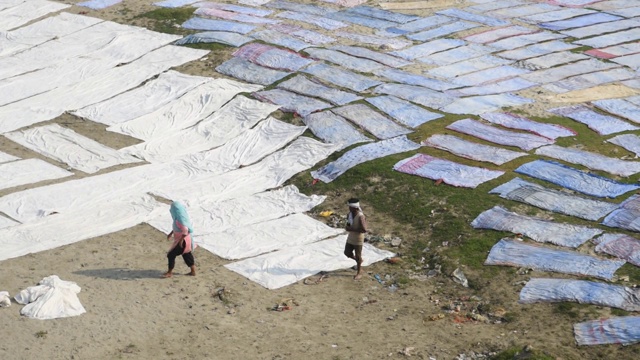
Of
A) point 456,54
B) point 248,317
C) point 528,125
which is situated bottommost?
point 248,317

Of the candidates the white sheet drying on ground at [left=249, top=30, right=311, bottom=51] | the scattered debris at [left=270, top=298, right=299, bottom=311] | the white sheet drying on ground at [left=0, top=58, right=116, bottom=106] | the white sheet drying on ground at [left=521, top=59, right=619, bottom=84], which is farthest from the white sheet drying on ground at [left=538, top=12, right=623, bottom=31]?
the scattered debris at [left=270, top=298, right=299, bottom=311]

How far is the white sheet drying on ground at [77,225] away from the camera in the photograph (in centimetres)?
1658

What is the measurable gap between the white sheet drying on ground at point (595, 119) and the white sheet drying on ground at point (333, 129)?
17.3 feet

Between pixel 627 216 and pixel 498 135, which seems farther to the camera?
pixel 498 135

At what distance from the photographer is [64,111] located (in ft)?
76.4

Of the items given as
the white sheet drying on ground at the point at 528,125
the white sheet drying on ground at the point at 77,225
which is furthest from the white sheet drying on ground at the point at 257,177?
the white sheet drying on ground at the point at 528,125

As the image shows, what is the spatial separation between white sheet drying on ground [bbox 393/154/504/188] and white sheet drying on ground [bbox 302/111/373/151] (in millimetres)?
1726

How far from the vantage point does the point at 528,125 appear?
21.2 metres

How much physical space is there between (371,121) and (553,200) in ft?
18.6

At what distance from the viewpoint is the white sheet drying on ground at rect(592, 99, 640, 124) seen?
72.3 ft

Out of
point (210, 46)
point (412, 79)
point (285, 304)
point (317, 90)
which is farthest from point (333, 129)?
point (285, 304)

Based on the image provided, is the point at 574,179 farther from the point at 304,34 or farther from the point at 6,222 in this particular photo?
the point at 304,34

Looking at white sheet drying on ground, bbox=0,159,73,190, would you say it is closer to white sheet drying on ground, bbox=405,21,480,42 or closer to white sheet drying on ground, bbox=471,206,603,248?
white sheet drying on ground, bbox=471,206,603,248

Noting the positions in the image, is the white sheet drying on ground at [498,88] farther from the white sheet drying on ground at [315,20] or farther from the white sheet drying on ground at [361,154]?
the white sheet drying on ground at [315,20]
